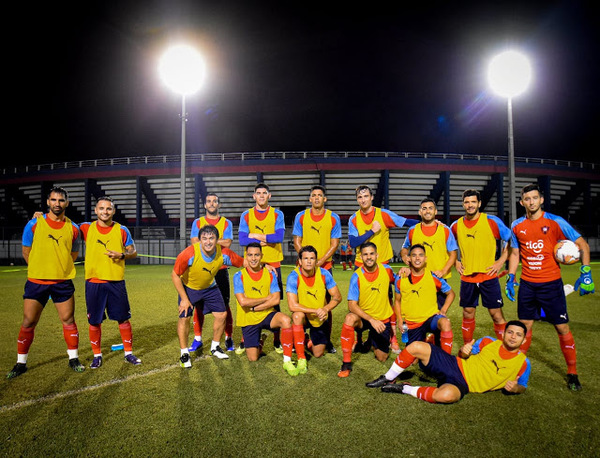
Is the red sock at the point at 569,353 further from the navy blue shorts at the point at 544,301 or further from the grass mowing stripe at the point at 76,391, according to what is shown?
the grass mowing stripe at the point at 76,391

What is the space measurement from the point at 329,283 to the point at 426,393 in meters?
1.87

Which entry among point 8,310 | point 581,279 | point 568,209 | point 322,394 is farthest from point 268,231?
point 568,209

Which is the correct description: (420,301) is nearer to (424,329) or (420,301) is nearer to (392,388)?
(424,329)

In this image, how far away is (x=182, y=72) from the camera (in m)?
14.8

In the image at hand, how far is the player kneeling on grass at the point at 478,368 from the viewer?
3322 millimetres

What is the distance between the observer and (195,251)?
4.72 metres

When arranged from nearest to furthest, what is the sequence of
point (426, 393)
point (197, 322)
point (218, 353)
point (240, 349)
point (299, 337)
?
point (426, 393) < point (299, 337) < point (218, 353) < point (240, 349) < point (197, 322)

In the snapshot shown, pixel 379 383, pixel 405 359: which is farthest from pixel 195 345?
pixel 405 359

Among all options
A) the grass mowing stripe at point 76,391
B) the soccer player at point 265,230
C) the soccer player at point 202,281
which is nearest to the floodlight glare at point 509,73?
the soccer player at point 265,230

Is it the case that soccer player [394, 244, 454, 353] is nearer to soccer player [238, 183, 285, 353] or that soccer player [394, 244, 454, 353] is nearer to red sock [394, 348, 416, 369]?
red sock [394, 348, 416, 369]

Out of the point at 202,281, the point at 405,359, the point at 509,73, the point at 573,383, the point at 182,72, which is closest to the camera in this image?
the point at 405,359

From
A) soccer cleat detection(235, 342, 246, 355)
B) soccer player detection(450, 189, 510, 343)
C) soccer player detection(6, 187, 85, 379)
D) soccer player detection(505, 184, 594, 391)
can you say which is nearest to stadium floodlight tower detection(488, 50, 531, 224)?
soccer player detection(450, 189, 510, 343)

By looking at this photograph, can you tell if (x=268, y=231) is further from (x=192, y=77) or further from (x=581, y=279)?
(x=192, y=77)

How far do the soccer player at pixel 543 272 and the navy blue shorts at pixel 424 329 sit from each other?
3.09ft
